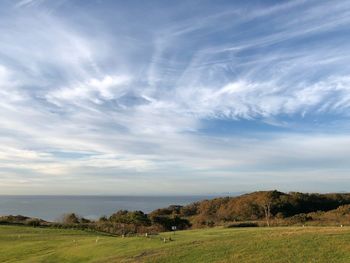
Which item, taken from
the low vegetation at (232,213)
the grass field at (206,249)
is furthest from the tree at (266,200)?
the grass field at (206,249)

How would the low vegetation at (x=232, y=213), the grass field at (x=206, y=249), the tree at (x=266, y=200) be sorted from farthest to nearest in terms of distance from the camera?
the tree at (x=266, y=200) < the low vegetation at (x=232, y=213) < the grass field at (x=206, y=249)

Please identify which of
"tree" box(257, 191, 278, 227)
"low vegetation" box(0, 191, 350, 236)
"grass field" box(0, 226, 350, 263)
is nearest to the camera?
"grass field" box(0, 226, 350, 263)

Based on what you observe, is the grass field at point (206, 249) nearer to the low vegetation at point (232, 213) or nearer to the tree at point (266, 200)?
the low vegetation at point (232, 213)

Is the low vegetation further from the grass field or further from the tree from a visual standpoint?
the grass field

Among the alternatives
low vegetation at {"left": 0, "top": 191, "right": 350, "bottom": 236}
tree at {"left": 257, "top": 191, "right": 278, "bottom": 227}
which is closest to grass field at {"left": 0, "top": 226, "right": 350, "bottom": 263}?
low vegetation at {"left": 0, "top": 191, "right": 350, "bottom": 236}

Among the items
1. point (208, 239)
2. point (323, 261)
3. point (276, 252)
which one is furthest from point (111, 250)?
point (323, 261)

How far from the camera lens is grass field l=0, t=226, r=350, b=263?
21031mm

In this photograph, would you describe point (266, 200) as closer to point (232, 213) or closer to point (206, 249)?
point (232, 213)

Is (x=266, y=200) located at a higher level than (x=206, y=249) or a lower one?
higher

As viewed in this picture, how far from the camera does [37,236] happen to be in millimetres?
38594

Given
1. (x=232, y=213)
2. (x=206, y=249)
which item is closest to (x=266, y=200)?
(x=232, y=213)

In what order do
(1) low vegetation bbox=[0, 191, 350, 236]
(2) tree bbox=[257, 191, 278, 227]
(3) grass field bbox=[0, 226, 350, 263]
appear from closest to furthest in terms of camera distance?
(3) grass field bbox=[0, 226, 350, 263] < (1) low vegetation bbox=[0, 191, 350, 236] < (2) tree bbox=[257, 191, 278, 227]

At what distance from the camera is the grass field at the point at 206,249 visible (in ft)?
69.0

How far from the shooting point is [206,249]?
23781 millimetres
